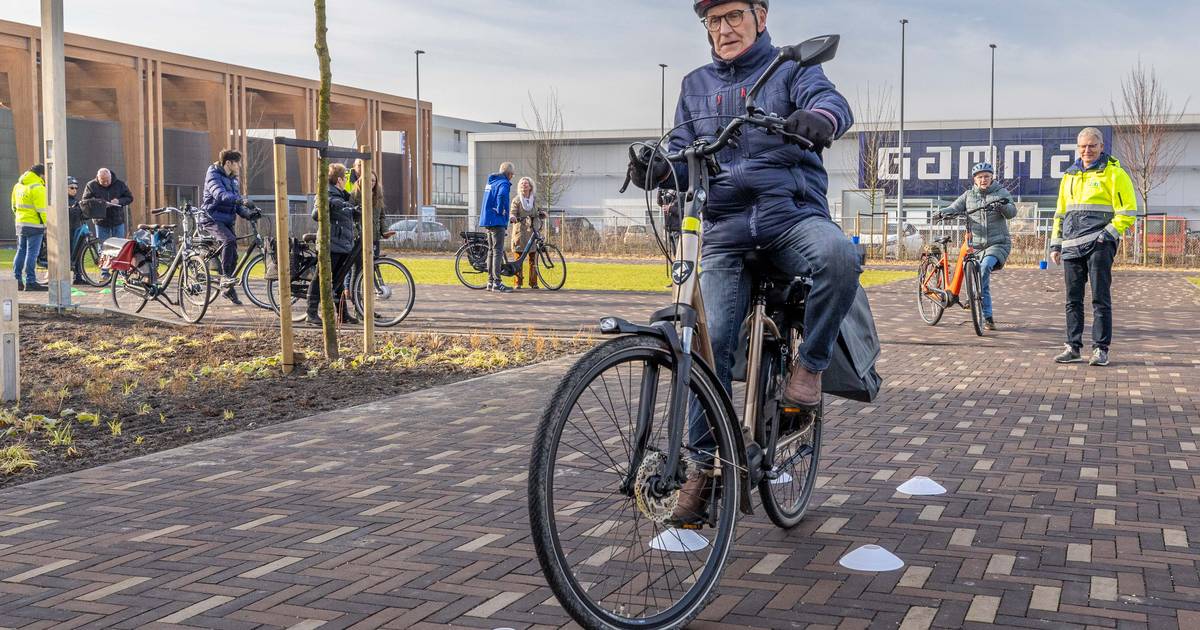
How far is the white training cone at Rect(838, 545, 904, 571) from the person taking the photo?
3.90 metres

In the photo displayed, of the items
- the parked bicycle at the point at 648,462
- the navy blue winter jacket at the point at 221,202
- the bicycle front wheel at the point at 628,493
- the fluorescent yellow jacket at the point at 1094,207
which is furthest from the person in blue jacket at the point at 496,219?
the bicycle front wheel at the point at 628,493

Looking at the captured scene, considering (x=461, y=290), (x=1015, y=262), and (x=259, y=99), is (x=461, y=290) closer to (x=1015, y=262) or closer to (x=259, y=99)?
(x=1015, y=262)

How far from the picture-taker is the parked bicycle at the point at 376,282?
1222 centimetres

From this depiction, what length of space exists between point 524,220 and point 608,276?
18.1 ft

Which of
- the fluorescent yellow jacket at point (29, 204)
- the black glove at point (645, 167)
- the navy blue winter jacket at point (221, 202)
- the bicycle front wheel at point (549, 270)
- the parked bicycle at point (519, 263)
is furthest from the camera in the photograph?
the bicycle front wheel at point (549, 270)

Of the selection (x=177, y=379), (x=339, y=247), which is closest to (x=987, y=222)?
(x=339, y=247)

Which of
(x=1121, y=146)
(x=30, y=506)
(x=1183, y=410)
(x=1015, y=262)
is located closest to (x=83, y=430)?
(x=30, y=506)

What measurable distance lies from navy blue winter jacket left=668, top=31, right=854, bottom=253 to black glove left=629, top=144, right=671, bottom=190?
0.36 m

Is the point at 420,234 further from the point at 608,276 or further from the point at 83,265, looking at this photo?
the point at 83,265

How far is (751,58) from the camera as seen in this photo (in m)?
3.99

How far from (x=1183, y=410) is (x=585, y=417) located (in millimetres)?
5542

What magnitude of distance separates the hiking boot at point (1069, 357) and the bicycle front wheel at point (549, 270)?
382 inches

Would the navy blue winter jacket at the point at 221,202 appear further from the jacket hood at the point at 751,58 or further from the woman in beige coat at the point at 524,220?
the jacket hood at the point at 751,58

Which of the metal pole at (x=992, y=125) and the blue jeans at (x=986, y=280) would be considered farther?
the metal pole at (x=992, y=125)
